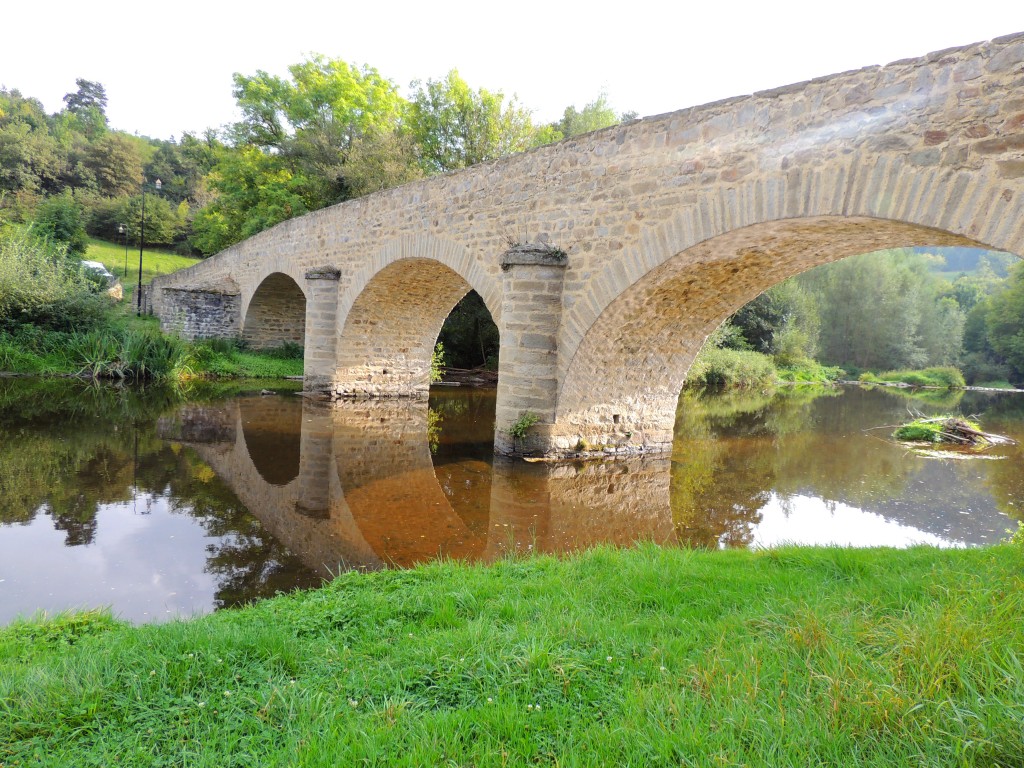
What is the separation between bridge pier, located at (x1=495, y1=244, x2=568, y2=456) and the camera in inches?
279

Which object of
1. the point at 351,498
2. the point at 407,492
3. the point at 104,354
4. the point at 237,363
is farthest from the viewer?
the point at 237,363

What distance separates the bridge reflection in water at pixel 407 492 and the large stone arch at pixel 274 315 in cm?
701

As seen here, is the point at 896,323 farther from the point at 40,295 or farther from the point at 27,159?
the point at 27,159

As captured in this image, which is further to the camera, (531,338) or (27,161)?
(27,161)

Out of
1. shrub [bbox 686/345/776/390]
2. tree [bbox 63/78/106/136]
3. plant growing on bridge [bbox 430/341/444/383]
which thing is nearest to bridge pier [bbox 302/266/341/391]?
plant growing on bridge [bbox 430/341/444/383]

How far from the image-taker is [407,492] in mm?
6223

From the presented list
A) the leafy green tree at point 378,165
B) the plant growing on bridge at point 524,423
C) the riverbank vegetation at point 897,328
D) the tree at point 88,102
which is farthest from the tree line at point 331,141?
the tree at point 88,102

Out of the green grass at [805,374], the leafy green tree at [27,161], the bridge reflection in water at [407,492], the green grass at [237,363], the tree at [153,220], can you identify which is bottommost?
the bridge reflection in water at [407,492]

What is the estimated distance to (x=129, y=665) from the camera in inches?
89.6

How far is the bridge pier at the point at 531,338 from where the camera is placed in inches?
279

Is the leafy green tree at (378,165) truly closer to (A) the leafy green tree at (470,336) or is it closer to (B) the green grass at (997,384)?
(A) the leafy green tree at (470,336)

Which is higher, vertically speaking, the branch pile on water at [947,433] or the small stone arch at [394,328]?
the small stone arch at [394,328]

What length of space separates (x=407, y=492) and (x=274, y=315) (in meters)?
13.0

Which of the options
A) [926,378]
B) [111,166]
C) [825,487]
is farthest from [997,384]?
[111,166]
